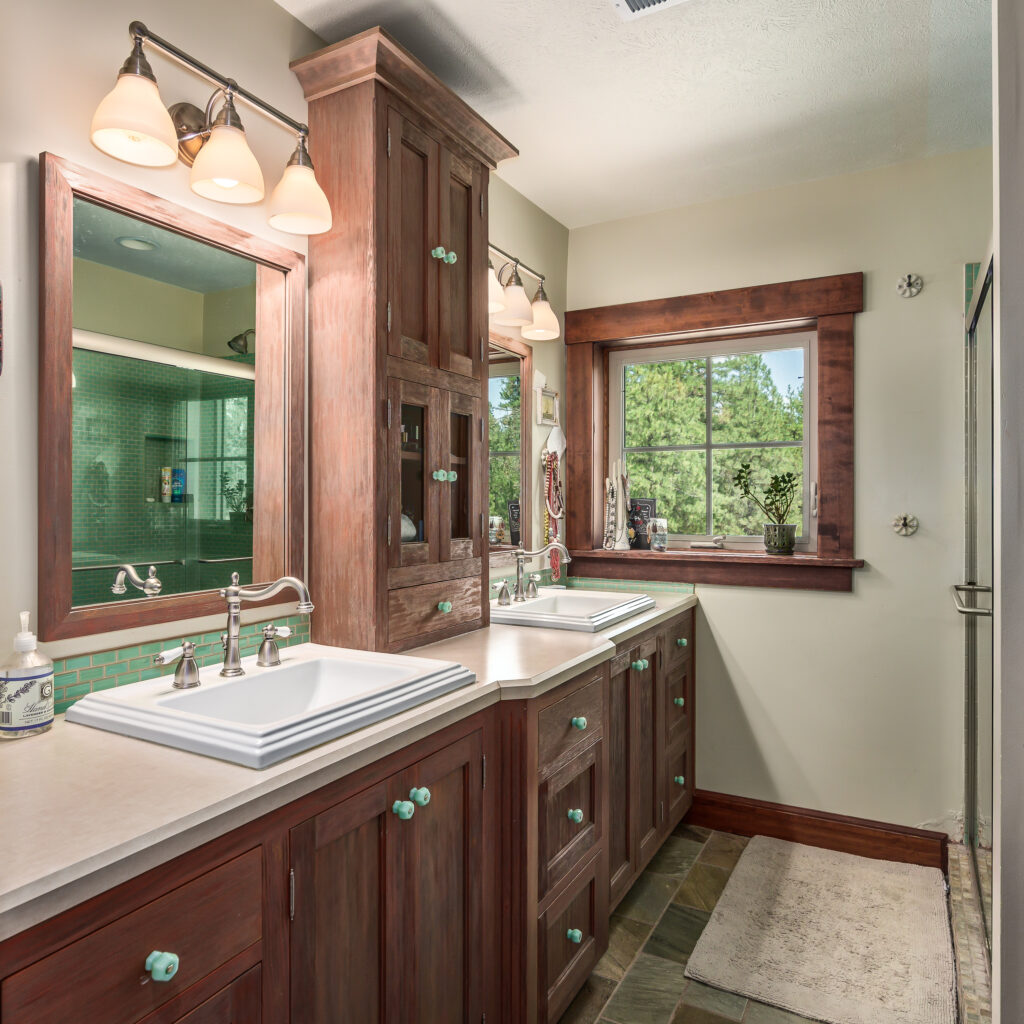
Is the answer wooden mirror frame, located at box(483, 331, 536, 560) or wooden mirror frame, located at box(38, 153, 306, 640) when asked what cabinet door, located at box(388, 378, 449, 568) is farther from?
wooden mirror frame, located at box(483, 331, 536, 560)

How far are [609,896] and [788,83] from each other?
244 cm

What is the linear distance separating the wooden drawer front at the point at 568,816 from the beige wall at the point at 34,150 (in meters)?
0.92

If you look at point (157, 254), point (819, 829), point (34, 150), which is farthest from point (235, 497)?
point (819, 829)

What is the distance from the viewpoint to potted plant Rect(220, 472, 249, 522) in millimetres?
1700

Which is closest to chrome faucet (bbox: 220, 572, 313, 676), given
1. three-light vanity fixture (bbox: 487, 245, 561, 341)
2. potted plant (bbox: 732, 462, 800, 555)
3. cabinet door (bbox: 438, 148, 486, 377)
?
cabinet door (bbox: 438, 148, 486, 377)

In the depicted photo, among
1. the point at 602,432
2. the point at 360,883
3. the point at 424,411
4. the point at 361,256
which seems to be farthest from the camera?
the point at 602,432

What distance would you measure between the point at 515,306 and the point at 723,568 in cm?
132

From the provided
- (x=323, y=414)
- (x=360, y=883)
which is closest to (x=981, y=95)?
(x=323, y=414)

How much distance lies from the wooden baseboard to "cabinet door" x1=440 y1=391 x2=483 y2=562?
1.61 metres

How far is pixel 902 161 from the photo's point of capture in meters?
2.67

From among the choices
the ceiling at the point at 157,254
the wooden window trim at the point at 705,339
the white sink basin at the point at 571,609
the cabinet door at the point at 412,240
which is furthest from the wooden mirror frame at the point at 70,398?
the wooden window trim at the point at 705,339

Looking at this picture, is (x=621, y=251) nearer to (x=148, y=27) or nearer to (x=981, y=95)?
(x=981, y=95)

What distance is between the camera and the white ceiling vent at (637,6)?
182cm

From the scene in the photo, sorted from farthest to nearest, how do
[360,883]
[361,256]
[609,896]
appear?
[609,896] < [361,256] < [360,883]
